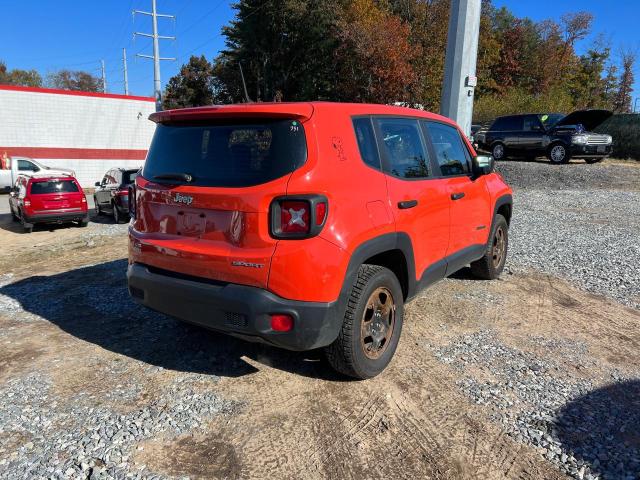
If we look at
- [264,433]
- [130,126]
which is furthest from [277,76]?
[264,433]

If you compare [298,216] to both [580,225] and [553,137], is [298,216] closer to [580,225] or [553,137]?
[580,225]

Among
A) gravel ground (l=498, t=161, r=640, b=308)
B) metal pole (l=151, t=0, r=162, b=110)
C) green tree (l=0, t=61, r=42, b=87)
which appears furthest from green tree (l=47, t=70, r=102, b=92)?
gravel ground (l=498, t=161, r=640, b=308)

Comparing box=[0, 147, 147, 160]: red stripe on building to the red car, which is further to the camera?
box=[0, 147, 147, 160]: red stripe on building

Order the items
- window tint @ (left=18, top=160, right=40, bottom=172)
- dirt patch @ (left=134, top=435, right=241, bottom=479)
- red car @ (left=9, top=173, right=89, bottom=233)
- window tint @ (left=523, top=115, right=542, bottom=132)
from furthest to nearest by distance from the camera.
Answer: window tint @ (left=18, top=160, right=40, bottom=172)
window tint @ (left=523, top=115, right=542, bottom=132)
red car @ (left=9, top=173, right=89, bottom=233)
dirt patch @ (left=134, top=435, right=241, bottom=479)

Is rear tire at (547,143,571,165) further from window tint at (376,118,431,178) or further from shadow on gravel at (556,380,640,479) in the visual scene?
shadow on gravel at (556,380,640,479)

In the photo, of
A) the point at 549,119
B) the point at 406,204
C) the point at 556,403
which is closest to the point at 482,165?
the point at 406,204

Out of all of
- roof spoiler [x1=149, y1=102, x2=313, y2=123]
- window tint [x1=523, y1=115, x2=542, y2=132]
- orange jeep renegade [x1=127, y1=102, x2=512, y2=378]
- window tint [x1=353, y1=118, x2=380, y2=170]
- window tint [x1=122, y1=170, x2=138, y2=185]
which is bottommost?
window tint [x1=122, y1=170, x2=138, y2=185]

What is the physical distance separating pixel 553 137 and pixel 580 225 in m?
9.00

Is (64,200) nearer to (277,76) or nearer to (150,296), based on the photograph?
(150,296)

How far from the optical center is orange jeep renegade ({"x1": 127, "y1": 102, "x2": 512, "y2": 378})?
115 inches

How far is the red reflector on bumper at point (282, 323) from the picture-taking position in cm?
293

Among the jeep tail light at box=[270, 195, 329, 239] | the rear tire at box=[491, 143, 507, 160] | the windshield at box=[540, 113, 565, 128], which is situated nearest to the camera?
the jeep tail light at box=[270, 195, 329, 239]

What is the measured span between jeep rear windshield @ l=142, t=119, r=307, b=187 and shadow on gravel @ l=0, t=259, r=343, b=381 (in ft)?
4.85

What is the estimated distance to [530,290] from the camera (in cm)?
572
